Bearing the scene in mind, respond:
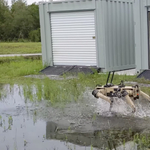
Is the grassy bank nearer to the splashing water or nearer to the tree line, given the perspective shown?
the splashing water

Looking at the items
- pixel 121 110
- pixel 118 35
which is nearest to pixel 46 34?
pixel 118 35

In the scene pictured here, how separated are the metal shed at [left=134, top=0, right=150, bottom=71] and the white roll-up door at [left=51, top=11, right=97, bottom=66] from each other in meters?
2.29

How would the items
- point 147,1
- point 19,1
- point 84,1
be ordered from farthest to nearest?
point 19,1 → point 84,1 → point 147,1

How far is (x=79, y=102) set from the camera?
36.5 ft

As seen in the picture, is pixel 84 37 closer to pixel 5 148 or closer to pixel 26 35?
pixel 5 148

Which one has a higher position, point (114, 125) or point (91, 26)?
point (91, 26)

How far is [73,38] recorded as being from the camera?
1725 cm

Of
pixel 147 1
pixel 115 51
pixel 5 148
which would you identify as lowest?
pixel 5 148

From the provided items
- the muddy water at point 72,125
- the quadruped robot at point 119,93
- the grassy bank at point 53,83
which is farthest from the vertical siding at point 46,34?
the quadruped robot at point 119,93

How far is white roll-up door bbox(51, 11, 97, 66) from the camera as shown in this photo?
54.9 ft

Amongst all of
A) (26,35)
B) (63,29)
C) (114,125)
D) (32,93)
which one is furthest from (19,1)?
(114,125)

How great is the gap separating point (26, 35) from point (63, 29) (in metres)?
37.3

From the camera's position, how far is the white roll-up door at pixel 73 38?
54.9ft

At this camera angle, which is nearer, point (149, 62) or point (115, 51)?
point (149, 62)
